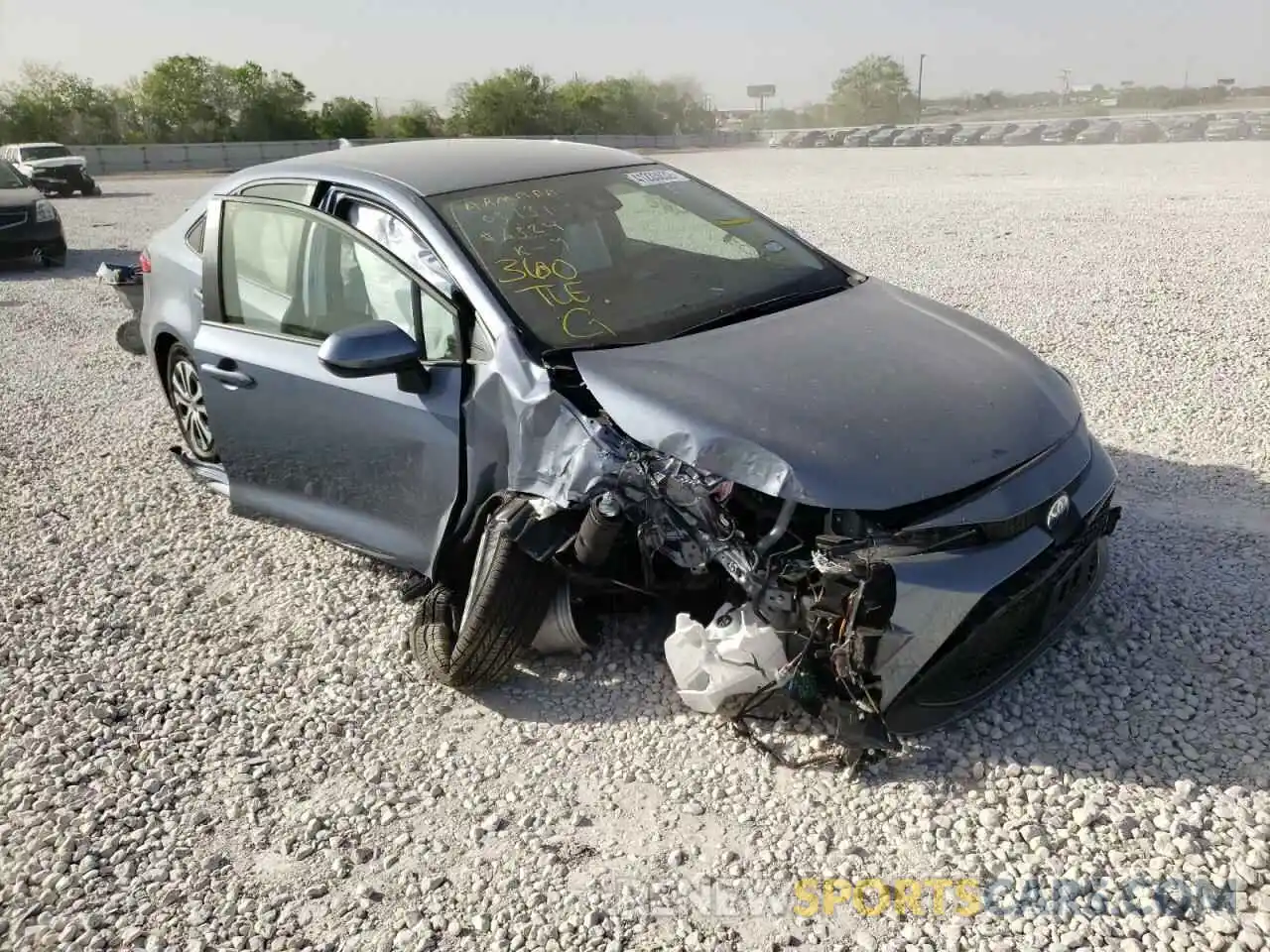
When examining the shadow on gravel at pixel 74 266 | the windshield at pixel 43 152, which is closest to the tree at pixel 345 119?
the windshield at pixel 43 152

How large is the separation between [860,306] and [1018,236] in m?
9.26

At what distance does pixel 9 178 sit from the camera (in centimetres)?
1355

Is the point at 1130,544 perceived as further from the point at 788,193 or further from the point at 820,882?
the point at 788,193

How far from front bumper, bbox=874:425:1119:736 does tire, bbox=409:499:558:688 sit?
45.6 inches

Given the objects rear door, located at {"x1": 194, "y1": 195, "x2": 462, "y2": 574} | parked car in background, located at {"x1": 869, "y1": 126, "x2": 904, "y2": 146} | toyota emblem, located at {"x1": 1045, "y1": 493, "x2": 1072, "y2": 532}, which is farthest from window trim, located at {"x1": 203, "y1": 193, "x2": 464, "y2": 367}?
parked car in background, located at {"x1": 869, "y1": 126, "x2": 904, "y2": 146}

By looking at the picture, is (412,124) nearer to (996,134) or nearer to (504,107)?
(504,107)

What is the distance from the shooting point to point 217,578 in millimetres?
4492

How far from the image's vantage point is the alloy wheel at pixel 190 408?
5.14 m

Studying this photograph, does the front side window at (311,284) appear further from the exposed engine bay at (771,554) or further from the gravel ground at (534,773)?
the gravel ground at (534,773)

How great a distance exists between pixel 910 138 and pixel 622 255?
42871 millimetres

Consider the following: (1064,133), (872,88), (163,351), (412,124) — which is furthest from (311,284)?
(872,88)

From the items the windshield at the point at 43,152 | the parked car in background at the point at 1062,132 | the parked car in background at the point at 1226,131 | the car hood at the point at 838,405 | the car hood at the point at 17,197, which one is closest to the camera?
the car hood at the point at 838,405

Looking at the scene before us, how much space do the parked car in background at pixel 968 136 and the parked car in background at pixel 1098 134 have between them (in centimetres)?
400

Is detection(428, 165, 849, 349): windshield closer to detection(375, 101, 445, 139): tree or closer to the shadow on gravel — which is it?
the shadow on gravel
